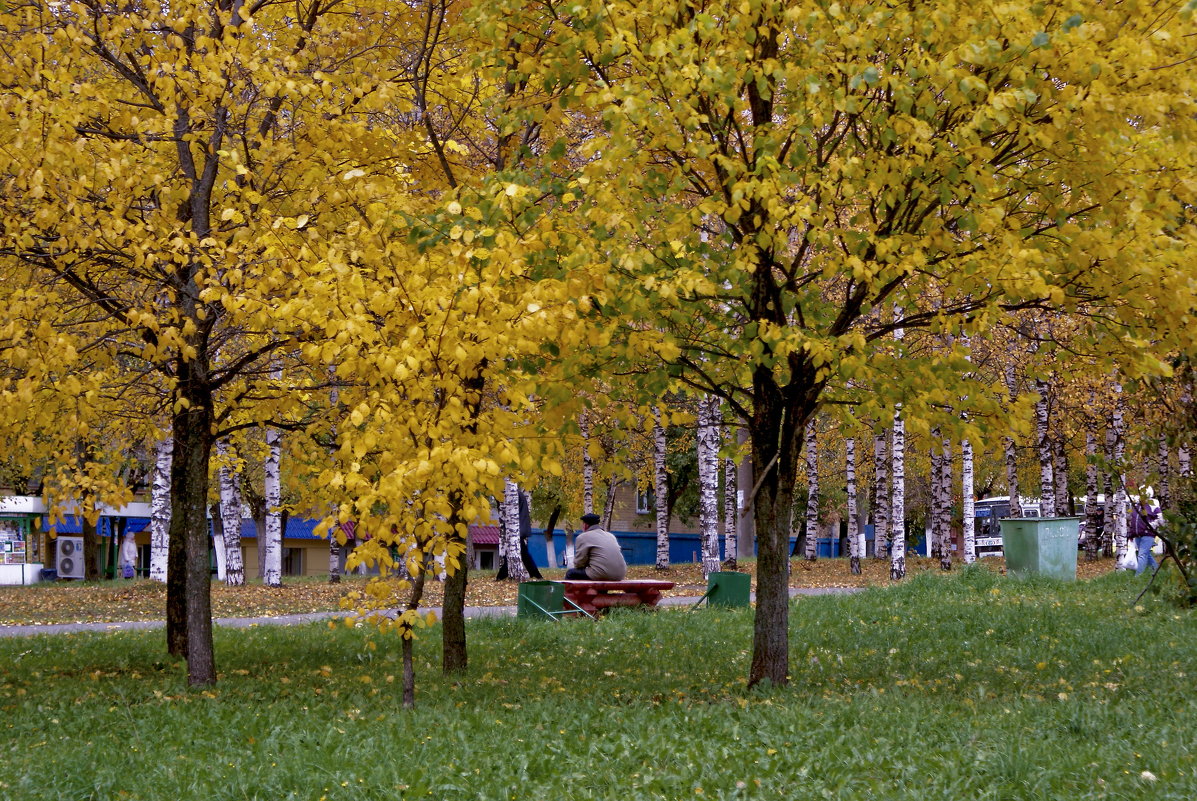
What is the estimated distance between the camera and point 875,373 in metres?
7.64

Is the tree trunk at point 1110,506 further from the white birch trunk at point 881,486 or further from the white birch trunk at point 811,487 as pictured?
the white birch trunk at point 811,487

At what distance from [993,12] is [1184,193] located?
68.9 inches

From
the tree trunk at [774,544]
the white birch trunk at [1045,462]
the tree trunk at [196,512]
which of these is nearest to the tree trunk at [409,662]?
the tree trunk at [196,512]

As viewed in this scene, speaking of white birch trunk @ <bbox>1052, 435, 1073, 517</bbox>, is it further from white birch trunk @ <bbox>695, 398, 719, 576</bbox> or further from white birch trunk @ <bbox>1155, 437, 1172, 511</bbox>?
white birch trunk @ <bbox>1155, 437, 1172, 511</bbox>

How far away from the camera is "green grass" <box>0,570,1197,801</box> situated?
554cm

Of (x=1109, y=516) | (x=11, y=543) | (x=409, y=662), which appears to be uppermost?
(x=1109, y=516)

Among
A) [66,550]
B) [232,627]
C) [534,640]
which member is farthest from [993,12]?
[66,550]

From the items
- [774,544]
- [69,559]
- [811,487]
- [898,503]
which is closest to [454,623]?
[774,544]

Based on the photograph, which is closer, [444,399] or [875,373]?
[444,399]

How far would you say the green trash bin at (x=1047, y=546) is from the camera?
17797 millimetres

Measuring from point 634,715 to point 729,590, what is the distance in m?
8.15

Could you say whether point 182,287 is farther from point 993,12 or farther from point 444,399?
point 993,12

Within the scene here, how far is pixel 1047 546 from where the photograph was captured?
17.8 meters

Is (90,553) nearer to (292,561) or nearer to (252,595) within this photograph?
(252,595)
